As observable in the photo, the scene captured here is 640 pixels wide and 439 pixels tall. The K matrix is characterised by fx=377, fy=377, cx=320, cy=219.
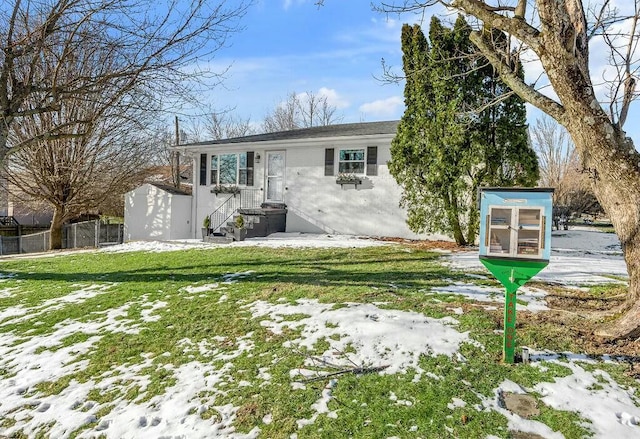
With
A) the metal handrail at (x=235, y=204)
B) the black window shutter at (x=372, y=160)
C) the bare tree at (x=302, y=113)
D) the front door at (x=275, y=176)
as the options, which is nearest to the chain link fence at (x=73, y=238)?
the metal handrail at (x=235, y=204)

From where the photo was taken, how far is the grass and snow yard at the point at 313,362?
266cm

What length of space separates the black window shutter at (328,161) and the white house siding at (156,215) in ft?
19.1

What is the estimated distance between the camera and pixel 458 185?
913cm

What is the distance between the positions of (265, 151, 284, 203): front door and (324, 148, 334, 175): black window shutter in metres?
1.76

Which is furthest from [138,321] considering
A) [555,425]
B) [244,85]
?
[244,85]

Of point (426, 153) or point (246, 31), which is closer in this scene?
point (246, 31)

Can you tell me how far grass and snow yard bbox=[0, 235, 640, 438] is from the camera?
2660 millimetres

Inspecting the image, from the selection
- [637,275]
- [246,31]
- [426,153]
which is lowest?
[637,275]

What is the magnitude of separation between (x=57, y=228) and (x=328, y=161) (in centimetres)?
1172

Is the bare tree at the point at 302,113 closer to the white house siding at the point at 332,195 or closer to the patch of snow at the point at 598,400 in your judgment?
the white house siding at the point at 332,195

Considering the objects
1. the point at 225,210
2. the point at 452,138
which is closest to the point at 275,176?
the point at 225,210

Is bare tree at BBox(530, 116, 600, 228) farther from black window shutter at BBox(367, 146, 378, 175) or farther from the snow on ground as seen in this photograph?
the snow on ground

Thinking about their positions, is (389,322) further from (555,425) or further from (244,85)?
(244,85)

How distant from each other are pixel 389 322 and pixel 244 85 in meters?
6.81
